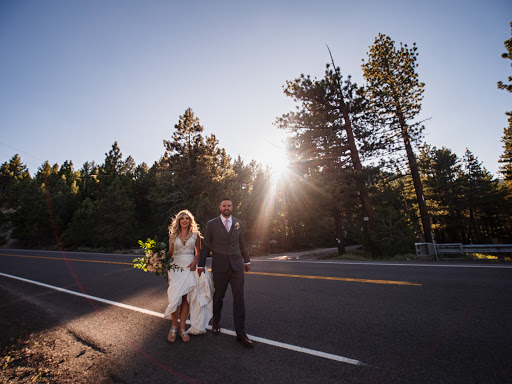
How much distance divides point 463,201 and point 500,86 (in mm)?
31353

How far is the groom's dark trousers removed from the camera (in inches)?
149

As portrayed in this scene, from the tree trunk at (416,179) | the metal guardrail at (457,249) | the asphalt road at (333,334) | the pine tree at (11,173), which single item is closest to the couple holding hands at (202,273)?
the asphalt road at (333,334)

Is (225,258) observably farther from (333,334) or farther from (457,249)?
(457,249)

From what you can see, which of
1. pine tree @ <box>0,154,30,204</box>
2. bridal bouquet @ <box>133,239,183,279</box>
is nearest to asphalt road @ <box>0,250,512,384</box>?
bridal bouquet @ <box>133,239,183,279</box>

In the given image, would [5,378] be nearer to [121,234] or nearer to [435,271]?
[435,271]

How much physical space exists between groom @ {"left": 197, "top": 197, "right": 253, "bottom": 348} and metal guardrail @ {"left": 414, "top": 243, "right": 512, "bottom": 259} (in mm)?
11924

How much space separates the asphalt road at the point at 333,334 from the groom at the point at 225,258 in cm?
55

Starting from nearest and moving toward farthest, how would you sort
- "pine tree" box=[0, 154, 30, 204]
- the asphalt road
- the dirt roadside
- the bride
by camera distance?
the asphalt road → the dirt roadside → the bride → "pine tree" box=[0, 154, 30, 204]

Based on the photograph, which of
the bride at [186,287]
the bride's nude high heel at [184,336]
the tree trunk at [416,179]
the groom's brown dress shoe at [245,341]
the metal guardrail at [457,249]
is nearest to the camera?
the groom's brown dress shoe at [245,341]

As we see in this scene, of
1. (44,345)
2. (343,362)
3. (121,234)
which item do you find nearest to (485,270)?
(343,362)

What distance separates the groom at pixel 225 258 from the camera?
377 centimetres

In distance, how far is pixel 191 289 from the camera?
386 cm

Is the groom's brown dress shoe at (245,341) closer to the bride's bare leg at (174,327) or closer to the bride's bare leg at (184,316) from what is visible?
the bride's bare leg at (184,316)

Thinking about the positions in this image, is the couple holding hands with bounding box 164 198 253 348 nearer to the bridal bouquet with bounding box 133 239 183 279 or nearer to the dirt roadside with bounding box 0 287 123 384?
the bridal bouquet with bounding box 133 239 183 279
